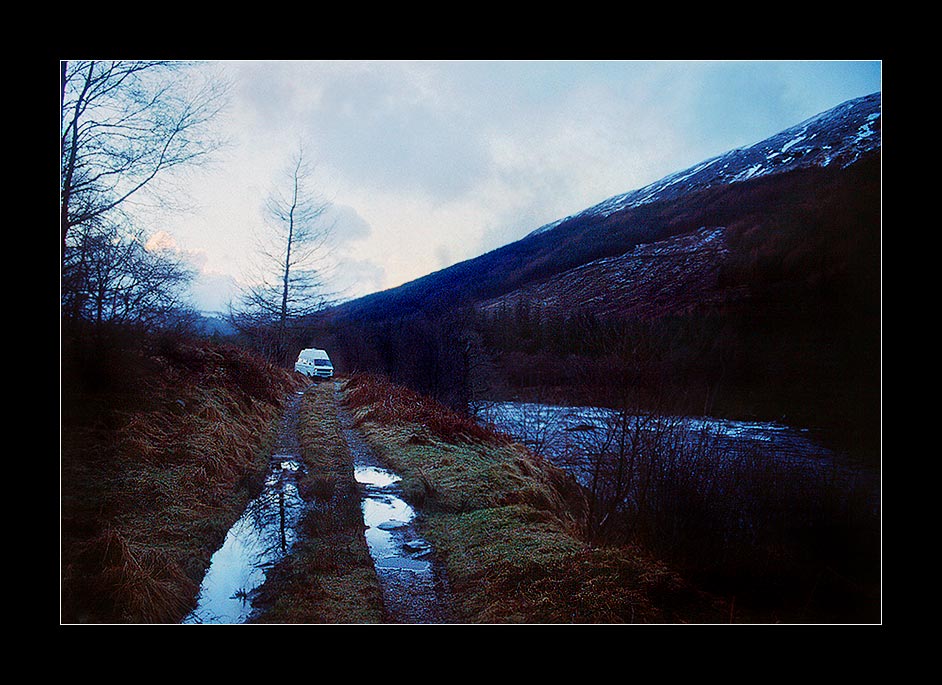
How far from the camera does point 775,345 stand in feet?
8.36

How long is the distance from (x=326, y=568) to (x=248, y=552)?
47 centimetres

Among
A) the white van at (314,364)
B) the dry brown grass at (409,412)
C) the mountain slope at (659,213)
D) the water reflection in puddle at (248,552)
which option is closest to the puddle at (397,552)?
the dry brown grass at (409,412)

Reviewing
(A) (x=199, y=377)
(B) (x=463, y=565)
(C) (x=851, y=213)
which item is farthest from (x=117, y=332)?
(C) (x=851, y=213)

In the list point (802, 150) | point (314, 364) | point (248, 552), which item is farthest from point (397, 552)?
point (802, 150)

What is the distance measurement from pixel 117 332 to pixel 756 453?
3.61 metres

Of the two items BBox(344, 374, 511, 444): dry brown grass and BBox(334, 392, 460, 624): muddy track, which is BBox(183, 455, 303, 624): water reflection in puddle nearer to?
BBox(334, 392, 460, 624): muddy track

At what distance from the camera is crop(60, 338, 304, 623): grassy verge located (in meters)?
2.42

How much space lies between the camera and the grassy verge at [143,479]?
242 centimetres

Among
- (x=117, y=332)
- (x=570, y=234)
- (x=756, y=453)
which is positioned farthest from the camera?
(x=570, y=234)

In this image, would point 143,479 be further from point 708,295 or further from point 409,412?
point 708,295

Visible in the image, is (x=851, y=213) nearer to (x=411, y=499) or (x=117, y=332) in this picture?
(x=411, y=499)

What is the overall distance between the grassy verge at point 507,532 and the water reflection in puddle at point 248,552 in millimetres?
758

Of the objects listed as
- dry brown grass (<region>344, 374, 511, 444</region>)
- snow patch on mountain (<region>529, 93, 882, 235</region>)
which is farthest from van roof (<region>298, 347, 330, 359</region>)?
snow patch on mountain (<region>529, 93, 882, 235</region>)

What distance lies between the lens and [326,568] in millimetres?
2592
